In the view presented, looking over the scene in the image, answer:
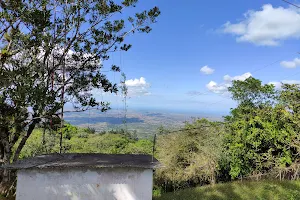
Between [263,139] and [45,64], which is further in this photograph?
→ [263,139]

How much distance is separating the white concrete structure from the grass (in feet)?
12.7

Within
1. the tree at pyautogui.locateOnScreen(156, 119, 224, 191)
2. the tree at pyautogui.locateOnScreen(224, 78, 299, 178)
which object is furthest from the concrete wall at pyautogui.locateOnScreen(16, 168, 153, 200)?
the tree at pyautogui.locateOnScreen(224, 78, 299, 178)

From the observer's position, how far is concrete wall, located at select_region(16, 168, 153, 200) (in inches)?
271

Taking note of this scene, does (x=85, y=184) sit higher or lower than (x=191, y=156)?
higher

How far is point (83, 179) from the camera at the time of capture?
716cm

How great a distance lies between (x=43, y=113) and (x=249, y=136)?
10.4 meters

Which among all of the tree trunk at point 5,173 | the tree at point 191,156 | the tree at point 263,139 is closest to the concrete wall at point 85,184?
the tree trunk at point 5,173

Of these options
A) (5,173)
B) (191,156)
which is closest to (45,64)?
(5,173)

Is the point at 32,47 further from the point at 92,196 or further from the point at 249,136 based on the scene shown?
the point at 249,136

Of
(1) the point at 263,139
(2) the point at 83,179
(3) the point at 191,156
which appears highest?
(1) the point at 263,139

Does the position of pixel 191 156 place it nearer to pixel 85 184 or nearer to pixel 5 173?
pixel 85 184

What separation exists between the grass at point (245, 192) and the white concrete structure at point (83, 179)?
12.7 ft

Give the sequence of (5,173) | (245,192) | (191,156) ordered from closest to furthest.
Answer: (5,173) < (245,192) < (191,156)

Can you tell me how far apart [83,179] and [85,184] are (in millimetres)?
153
